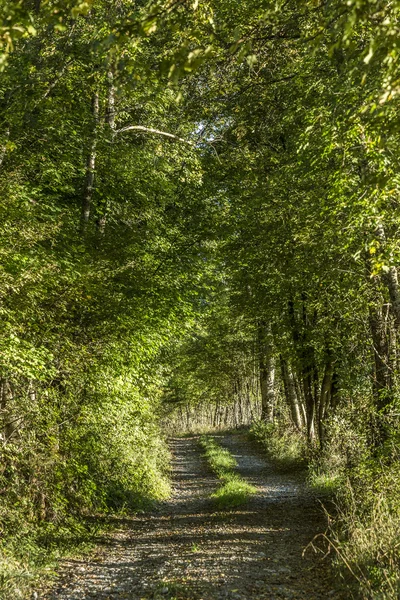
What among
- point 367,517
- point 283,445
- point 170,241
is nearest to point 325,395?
point 283,445

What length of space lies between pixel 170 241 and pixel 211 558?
8211mm

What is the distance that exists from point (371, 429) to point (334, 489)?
3.50 metres

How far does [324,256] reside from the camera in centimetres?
1086

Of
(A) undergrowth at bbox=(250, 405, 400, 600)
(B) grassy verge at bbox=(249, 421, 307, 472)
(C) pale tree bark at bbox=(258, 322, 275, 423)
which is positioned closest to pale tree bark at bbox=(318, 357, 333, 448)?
(B) grassy verge at bbox=(249, 421, 307, 472)

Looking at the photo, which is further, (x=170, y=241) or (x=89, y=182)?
(x=170, y=241)

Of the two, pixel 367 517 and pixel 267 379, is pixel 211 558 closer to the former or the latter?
pixel 367 517

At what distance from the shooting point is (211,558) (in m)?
8.32

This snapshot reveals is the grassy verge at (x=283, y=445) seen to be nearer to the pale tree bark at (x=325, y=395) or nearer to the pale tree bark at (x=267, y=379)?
the pale tree bark at (x=267, y=379)

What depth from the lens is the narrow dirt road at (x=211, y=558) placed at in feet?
22.8

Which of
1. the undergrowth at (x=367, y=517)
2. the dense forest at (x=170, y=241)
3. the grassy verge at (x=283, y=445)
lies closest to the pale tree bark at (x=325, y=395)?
the dense forest at (x=170, y=241)

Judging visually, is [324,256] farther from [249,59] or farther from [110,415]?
[249,59]

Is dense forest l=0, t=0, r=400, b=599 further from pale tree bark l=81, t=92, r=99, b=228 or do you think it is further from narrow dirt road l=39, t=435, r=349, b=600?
narrow dirt road l=39, t=435, r=349, b=600

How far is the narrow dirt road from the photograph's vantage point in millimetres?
6953

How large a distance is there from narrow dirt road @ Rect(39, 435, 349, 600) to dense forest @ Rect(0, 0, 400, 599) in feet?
2.04
